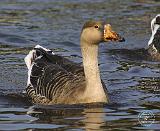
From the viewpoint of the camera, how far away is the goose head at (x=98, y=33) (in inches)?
504

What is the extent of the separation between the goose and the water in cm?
20

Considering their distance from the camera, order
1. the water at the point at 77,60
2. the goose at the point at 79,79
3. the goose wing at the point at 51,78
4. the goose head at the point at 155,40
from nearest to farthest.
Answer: the water at the point at 77,60 → the goose at the point at 79,79 → the goose wing at the point at 51,78 → the goose head at the point at 155,40

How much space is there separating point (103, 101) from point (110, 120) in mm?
1163

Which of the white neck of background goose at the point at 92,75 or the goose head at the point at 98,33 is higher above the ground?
the goose head at the point at 98,33

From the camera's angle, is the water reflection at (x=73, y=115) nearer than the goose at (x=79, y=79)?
Yes

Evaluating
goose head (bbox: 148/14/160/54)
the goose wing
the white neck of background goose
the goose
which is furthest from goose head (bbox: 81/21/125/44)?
goose head (bbox: 148/14/160/54)

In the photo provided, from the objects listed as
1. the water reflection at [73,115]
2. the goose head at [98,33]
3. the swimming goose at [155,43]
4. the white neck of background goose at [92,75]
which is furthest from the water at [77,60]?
the goose head at [98,33]

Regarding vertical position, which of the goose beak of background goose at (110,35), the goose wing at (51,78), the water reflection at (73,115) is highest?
the goose beak of background goose at (110,35)

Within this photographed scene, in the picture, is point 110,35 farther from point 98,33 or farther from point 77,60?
point 77,60

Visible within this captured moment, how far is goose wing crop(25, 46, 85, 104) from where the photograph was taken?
13.1 meters

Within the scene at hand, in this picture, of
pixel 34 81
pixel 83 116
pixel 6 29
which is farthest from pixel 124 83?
pixel 6 29

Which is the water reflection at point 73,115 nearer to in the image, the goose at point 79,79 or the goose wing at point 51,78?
the goose at point 79,79

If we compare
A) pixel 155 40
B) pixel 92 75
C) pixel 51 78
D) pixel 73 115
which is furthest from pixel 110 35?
pixel 155 40

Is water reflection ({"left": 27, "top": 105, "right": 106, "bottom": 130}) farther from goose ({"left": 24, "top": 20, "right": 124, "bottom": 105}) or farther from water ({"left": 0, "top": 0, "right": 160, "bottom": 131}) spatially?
goose ({"left": 24, "top": 20, "right": 124, "bottom": 105})
